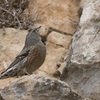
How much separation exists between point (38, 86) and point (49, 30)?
353 cm

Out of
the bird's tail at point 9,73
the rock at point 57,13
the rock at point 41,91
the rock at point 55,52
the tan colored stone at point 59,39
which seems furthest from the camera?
the rock at point 57,13

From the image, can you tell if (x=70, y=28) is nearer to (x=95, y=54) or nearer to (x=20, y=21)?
(x=20, y=21)

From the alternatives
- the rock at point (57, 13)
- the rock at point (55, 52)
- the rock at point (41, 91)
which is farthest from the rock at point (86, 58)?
the rock at point (41, 91)

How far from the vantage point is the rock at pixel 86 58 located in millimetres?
7582

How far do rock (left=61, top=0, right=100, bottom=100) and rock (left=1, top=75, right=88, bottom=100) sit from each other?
4.20 ft

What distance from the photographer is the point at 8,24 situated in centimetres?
961

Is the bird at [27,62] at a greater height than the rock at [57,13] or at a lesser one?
lesser

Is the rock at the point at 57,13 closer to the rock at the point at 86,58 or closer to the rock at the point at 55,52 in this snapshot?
the rock at the point at 55,52

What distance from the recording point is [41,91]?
6.07 metres

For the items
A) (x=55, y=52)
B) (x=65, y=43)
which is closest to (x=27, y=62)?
(x=55, y=52)

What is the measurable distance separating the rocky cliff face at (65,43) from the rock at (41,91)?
0.04ft

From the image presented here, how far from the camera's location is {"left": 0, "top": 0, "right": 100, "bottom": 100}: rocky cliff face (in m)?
7.61

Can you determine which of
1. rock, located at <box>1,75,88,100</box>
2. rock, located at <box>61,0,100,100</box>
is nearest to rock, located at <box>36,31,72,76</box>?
rock, located at <box>61,0,100,100</box>

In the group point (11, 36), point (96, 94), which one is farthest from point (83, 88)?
point (11, 36)
